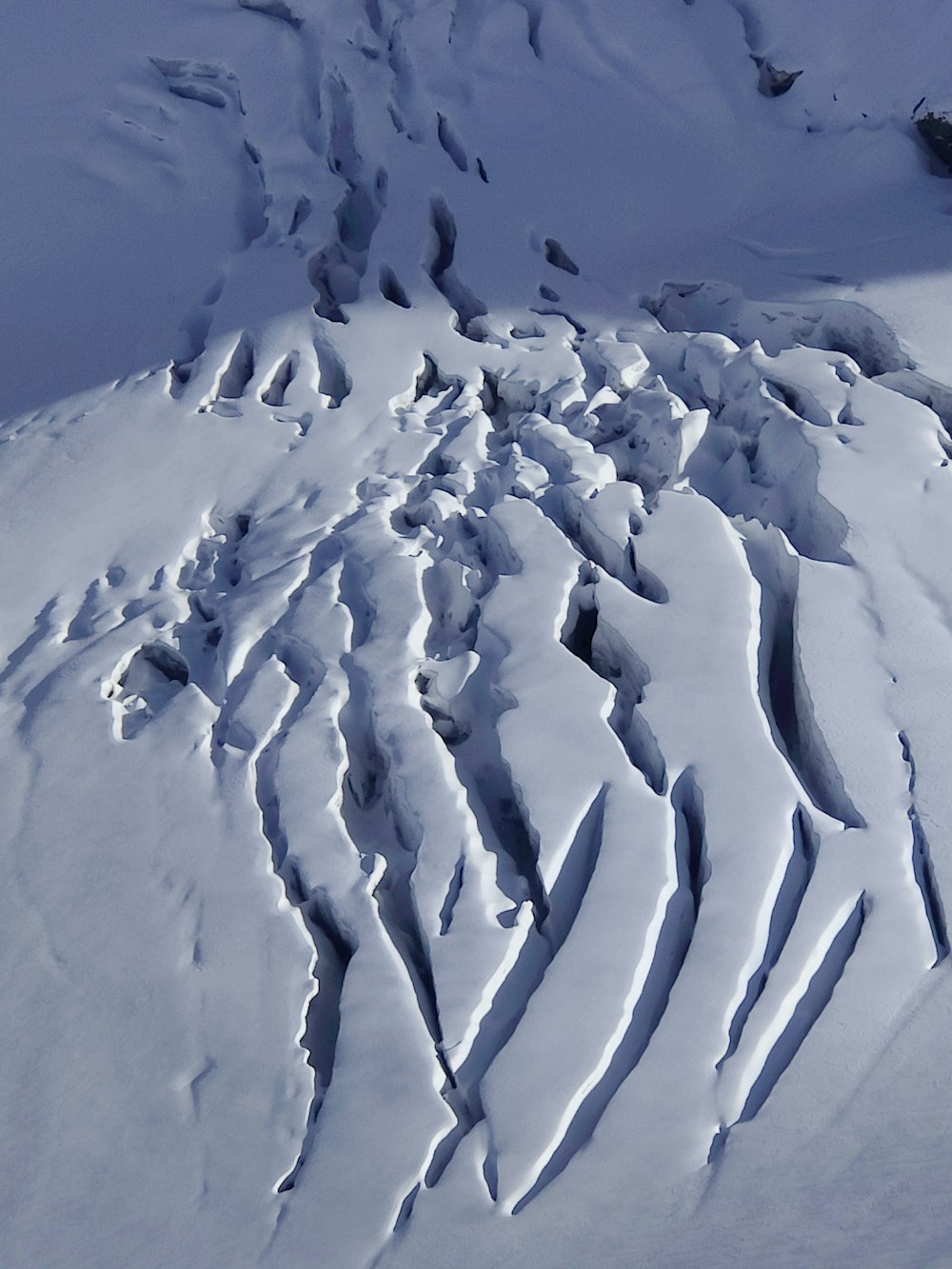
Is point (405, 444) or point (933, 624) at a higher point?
point (933, 624)

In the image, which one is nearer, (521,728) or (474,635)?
(521,728)

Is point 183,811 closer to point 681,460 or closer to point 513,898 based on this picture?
point 513,898

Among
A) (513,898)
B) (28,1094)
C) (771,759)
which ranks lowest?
(28,1094)

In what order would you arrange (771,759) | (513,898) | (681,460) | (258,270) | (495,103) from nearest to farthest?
1. (513,898)
2. (771,759)
3. (681,460)
4. (258,270)
5. (495,103)

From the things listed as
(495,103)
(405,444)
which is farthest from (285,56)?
(405,444)

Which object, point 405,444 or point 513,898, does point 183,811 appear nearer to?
point 513,898

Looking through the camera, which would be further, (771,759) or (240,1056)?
(771,759)

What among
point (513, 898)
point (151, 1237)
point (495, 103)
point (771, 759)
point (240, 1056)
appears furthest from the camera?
point (495, 103)

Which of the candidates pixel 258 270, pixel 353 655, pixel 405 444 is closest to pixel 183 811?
pixel 353 655
